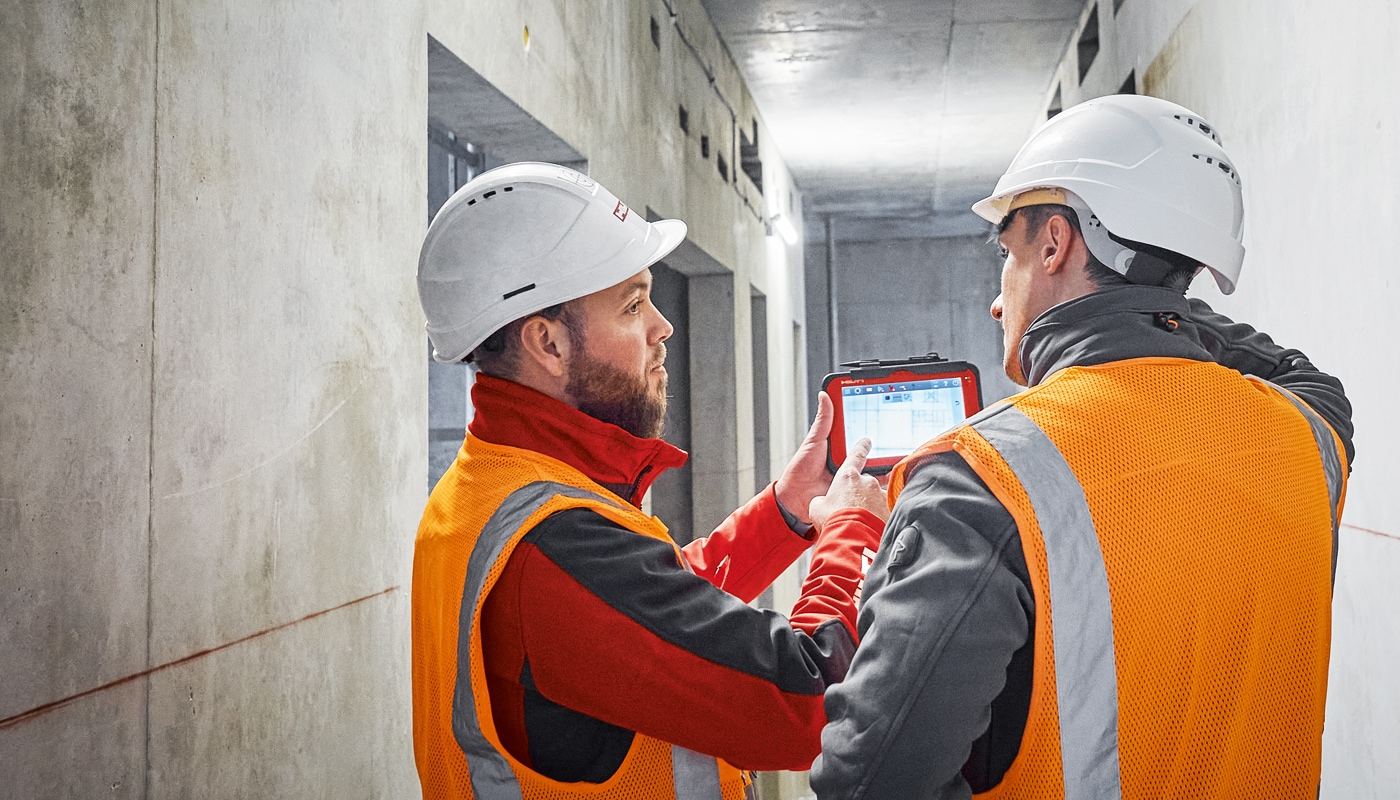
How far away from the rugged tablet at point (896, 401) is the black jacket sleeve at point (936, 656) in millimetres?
970

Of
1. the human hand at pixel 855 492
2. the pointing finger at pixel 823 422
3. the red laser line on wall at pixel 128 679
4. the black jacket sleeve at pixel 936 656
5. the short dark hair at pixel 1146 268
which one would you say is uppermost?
the short dark hair at pixel 1146 268

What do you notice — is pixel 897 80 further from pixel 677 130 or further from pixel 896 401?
pixel 896 401

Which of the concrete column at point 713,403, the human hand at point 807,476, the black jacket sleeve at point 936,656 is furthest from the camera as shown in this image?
the concrete column at point 713,403

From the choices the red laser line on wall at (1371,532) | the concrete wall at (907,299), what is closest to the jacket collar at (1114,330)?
the red laser line on wall at (1371,532)

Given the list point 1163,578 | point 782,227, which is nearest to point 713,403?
point 782,227

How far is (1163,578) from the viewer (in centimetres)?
116

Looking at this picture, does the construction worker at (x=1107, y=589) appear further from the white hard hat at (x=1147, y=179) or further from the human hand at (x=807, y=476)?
the human hand at (x=807, y=476)

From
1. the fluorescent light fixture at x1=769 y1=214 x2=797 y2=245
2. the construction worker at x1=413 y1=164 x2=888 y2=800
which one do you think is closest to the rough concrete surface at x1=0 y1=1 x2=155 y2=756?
the construction worker at x1=413 y1=164 x2=888 y2=800

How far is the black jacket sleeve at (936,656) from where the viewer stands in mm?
1122

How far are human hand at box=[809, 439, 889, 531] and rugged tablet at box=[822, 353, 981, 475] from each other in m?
0.21

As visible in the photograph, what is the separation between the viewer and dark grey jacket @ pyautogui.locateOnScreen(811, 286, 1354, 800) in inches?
44.2

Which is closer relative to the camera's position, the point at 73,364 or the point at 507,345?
the point at 73,364

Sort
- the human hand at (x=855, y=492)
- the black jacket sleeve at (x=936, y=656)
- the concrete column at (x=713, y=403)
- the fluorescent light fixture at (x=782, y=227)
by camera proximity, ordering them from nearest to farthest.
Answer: the black jacket sleeve at (x=936, y=656), the human hand at (x=855, y=492), the concrete column at (x=713, y=403), the fluorescent light fixture at (x=782, y=227)

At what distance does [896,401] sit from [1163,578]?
1195mm
